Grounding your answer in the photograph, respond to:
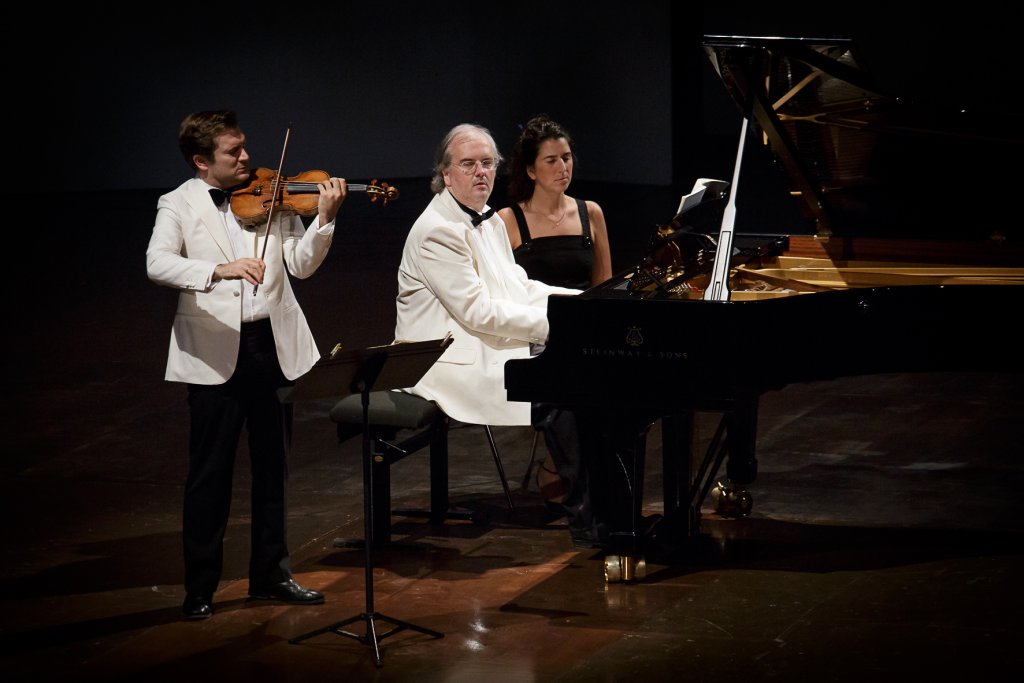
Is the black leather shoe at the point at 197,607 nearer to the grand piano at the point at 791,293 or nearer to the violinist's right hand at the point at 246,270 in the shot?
the violinist's right hand at the point at 246,270

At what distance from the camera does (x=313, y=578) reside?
14.1ft

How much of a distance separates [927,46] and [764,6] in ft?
5.20

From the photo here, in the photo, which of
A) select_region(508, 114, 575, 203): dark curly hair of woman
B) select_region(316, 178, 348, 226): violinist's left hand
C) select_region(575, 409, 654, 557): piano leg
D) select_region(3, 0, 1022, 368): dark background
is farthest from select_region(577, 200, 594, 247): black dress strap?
select_region(3, 0, 1022, 368): dark background

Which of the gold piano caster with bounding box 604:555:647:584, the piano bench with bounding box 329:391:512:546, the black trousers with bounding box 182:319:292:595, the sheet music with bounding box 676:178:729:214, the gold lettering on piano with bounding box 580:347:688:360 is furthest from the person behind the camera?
the sheet music with bounding box 676:178:729:214

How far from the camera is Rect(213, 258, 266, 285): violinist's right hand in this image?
369 cm

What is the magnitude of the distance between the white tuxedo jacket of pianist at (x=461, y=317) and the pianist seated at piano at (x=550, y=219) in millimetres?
588

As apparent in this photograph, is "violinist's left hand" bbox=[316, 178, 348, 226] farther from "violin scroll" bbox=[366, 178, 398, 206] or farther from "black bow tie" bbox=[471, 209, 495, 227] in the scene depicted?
"black bow tie" bbox=[471, 209, 495, 227]

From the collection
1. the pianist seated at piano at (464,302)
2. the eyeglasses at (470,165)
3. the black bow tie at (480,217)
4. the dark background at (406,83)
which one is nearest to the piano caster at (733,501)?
the pianist seated at piano at (464,302)

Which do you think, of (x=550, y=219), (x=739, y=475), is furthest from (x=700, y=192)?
(x=739, y=475)

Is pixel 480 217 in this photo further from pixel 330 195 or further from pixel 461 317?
pixel 330 195

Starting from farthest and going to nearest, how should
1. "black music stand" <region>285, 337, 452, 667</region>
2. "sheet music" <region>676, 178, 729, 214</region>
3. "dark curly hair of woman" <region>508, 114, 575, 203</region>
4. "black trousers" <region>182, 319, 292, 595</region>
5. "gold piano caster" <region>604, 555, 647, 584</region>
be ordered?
"dark curly hair of woman" <region>508, 114, 575, 203</region> → "sheet music" <region>676, 178, 729, 214</region> → "gold piano caster" <region>604, 555, 647, 584</region> → "black trousers" <region>182, 319, 292, 595</region> → "black music stand" <region>285, 337, 452, 667</region>

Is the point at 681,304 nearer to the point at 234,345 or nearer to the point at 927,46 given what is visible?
the point at 234,345

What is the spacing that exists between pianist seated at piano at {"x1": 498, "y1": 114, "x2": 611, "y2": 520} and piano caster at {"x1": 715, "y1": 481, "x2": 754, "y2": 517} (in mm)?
585

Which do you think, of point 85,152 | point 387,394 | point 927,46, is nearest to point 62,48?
point 85,152
